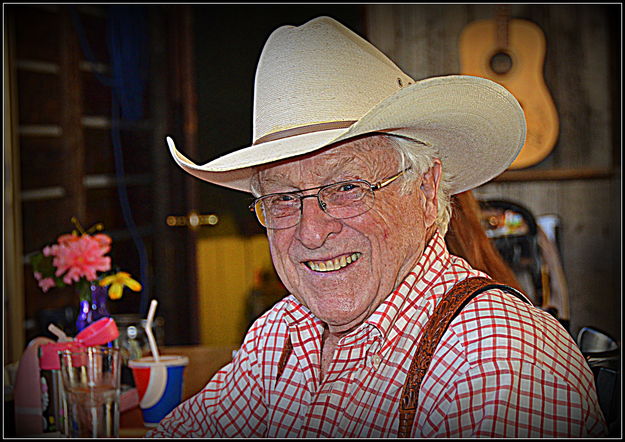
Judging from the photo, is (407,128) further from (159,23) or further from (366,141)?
(159,23)

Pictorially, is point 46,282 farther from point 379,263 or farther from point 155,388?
point 379,263

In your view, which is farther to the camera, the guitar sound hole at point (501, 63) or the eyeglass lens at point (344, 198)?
the guitar sound hole at point (501, 63)

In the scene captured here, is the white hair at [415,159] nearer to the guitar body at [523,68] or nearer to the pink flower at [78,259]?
the pink flower at [78,259]

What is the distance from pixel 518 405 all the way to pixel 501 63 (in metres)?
3.12

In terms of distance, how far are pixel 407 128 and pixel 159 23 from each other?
3.42 m

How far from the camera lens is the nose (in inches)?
45.9

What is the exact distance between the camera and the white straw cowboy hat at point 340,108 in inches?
44.6

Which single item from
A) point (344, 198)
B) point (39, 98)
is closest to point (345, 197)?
point (344, 198)

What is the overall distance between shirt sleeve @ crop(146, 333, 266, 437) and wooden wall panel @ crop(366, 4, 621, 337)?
2.65 metres

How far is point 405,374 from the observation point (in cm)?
111

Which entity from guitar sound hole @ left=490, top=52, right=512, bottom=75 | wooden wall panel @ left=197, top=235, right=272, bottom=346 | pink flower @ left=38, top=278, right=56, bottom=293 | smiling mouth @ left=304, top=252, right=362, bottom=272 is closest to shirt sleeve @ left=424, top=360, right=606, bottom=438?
smiling mouth @ left=304, top=252, right=362, bottom=272

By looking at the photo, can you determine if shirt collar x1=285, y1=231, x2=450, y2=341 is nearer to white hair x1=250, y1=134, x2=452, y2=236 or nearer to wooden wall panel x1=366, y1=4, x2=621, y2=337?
A: white hair x1=250, y1=134, x2=452, y2=236

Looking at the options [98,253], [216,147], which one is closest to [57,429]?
[98,253]

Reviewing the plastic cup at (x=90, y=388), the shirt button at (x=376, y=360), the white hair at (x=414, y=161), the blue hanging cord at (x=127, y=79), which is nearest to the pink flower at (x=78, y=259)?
the plastic cup at (x=90, y=388)
